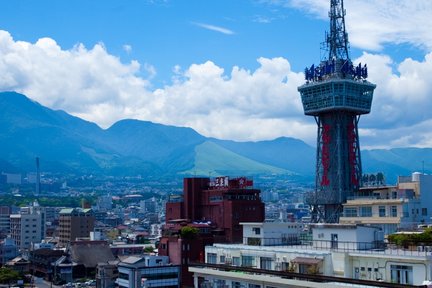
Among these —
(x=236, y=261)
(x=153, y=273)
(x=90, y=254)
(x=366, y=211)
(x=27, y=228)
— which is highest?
(x=366, y=211)

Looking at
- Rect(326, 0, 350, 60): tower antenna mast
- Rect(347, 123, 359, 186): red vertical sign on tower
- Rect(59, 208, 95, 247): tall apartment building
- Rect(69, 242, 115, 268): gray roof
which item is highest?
Rect(326, 0, 350, 60): tower antenna mast

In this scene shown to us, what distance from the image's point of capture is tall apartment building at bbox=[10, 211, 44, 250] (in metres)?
196

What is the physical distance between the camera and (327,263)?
39.2 meters

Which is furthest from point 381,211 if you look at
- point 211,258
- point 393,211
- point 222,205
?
point 222,205

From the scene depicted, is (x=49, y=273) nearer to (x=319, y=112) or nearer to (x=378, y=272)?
(x=319, y=112)

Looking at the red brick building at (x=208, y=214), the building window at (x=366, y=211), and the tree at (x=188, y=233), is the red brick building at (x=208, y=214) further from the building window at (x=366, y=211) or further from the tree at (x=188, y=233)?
the building window at (x=366, y=211)

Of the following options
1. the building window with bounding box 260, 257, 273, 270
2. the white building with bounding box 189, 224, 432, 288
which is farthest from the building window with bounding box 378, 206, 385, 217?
the building window with bounding box 260, 257, 273, 270

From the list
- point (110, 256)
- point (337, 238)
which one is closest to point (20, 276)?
A: point (110, 256)

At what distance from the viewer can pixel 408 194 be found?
7412 centimetres

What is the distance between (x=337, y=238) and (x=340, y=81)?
225 ft

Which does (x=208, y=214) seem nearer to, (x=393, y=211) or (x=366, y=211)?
(x=366, y=211)

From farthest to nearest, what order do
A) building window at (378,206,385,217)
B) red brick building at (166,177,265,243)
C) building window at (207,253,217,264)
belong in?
red brick building at (166,177,265,243)
building window at (378,206,385,217)
building window at (207,253,217,264)

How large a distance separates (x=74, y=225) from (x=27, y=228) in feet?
77.1

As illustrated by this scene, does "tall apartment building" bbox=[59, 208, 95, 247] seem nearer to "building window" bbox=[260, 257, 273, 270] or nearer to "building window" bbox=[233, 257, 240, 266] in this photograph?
"building window" bbox=[233, 257, 240, 266]
